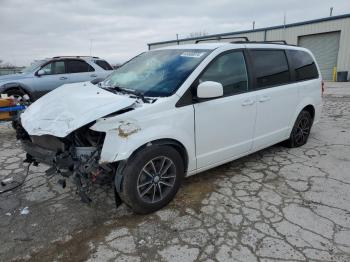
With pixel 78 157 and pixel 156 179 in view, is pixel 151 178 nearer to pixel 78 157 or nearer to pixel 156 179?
pixel 156 179

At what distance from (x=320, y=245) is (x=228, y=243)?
84cm

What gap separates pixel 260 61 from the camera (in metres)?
4.36

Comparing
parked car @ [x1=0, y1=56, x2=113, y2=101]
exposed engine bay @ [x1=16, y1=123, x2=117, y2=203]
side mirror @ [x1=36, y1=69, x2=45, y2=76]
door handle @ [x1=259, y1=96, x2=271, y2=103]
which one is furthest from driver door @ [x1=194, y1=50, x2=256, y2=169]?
side mirror @ [x1=36, y1=69, x2=45, y2=76]

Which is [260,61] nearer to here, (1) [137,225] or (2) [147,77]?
(2) [147,77]

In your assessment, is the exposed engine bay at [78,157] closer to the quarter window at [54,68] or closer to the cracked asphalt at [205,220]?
the cracked asphalt at [205,220]

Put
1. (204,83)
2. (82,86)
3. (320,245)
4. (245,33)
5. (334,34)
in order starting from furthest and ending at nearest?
(245,33), (334,34), (82,86), (204,83), (320,245)

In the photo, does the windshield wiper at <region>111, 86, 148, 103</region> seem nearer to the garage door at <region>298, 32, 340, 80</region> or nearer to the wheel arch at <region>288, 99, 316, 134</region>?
the wheel arch at <region>288, 99, 316, 134</region>

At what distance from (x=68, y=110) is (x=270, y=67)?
2.95 m

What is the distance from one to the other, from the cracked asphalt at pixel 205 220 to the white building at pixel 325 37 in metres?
17.3

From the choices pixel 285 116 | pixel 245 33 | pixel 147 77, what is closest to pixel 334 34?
pixel 245 33

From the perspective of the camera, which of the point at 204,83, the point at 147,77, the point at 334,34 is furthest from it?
the point at 334,34

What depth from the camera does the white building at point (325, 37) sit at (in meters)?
18.9

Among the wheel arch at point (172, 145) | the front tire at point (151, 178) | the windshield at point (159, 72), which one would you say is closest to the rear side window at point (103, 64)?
the windshield at point (159, 72)

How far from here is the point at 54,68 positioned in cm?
973
